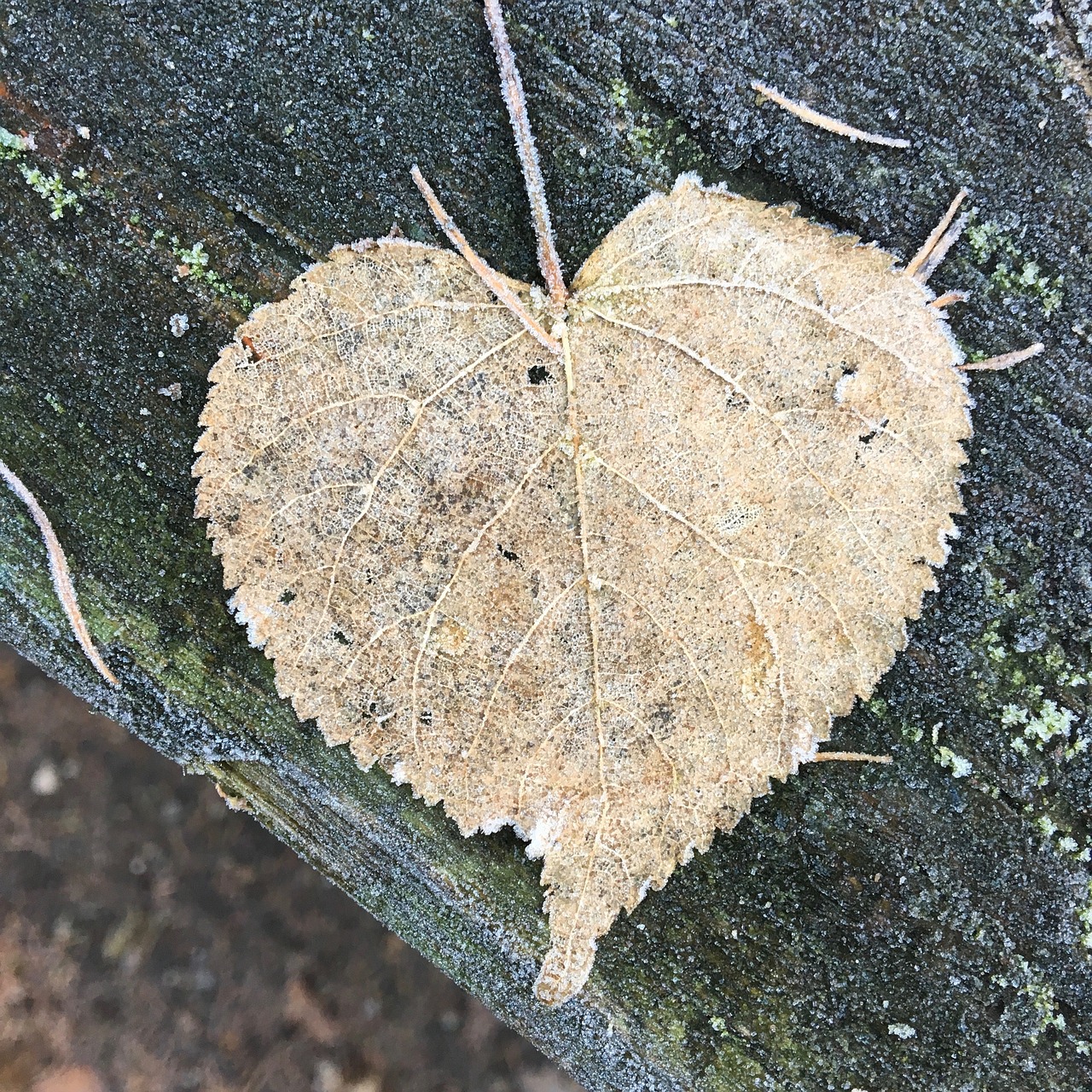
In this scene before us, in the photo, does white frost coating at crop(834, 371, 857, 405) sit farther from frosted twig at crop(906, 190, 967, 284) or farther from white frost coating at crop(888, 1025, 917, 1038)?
white frost coating at crop(888, 1025, 917, 1038)

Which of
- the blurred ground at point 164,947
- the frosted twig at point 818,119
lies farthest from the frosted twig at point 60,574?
the blurred ground at point 164,947

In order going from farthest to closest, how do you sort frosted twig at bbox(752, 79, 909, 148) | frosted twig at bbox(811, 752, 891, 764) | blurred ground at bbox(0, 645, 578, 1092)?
1. blurred ground at bbox(0, 645, 578, 1092)
2. frosted twig at bbox(811, 752, 891, 764)
3. frosted twig at bbox(752, 79, 909, 148)

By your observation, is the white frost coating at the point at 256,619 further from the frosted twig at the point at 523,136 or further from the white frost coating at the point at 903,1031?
the white frost coating at the point at 903,1031

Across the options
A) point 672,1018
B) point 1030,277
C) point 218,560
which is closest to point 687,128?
point 1030,277

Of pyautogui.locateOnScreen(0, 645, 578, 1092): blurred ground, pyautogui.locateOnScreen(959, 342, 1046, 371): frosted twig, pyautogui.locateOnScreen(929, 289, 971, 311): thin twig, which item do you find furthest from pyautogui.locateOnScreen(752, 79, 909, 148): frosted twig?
pyautogui.locateOnScreen(0, 645, 578, 1092): blurred ground

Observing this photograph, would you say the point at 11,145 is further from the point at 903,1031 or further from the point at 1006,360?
the point at 903,1031

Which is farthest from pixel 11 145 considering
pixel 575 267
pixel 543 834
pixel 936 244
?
pixel 936 244

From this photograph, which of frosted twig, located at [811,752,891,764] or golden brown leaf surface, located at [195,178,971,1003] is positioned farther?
frosted twig, located at [811,752,891,764]
